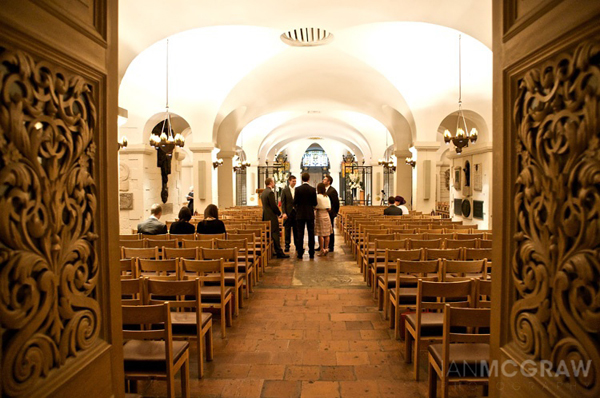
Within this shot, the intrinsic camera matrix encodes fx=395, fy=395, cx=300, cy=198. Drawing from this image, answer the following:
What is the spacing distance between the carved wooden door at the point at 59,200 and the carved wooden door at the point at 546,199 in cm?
160

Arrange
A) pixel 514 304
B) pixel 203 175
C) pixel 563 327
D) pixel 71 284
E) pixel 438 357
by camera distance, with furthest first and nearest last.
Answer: pixel 203 175
pixel 438 357
pixel 514 304
pixel 71 284
pixel 563 327

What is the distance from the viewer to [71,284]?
142cm

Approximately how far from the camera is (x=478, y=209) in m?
12.0

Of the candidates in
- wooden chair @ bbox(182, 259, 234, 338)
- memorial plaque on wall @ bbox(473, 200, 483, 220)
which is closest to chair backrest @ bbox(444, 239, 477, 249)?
wooden chair @ bbox(182, 259, 234, 338)

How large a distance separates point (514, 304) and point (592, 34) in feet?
3.17

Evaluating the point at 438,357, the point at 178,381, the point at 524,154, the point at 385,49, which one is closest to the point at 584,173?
the point at 524,154

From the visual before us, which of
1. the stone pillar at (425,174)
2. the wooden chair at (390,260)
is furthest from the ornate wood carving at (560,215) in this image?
the stone pillar at (425,174)

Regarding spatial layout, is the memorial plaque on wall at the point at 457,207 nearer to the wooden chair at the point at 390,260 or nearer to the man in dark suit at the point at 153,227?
the wooden chair at the point at 390,260

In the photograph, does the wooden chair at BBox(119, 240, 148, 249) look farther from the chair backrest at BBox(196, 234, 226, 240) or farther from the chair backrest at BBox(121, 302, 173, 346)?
the chair backrest at BBox(121, 302, 173, 346)

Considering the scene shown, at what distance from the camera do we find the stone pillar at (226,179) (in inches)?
553

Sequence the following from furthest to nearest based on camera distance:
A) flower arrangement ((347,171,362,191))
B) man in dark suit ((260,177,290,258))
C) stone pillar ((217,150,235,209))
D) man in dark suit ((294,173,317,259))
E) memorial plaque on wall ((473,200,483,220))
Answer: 1. flower arrangement ((347,171,362,191))
2. stone pillar ((217,150,235,209))
3. memorial plaque on wall ((473,200,483,220))
4. man in dark suit ((260,177,290,258))
5. man in dark suit ((294,173,317,259))

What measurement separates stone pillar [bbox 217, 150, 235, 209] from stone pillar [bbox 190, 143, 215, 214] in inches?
88.1

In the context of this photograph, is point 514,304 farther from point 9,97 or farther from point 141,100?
A: point 141,100

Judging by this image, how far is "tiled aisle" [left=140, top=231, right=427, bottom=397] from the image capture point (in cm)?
285
